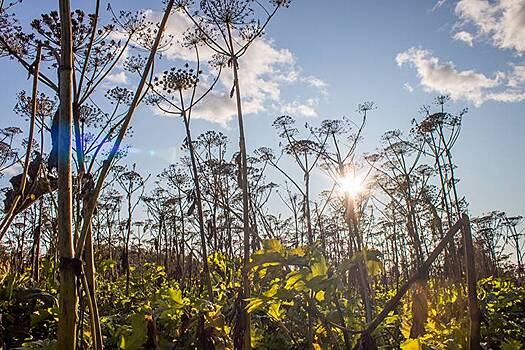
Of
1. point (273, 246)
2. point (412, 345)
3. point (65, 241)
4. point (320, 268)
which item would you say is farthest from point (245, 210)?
point (65, 241)

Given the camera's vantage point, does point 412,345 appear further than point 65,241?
Yes

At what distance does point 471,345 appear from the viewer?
1.00 metres

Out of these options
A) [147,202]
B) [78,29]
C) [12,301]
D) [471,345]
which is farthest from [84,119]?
[147,202]

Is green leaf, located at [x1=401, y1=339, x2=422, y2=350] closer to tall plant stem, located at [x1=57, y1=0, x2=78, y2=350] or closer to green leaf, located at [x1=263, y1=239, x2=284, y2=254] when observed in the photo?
green leaf, located at [x1=263, y1=239, x2=284, y2=254]

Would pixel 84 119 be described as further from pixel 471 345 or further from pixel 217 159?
pixel 471 345

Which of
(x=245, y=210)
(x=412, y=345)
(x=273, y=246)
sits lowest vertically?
(x=412, y=345)

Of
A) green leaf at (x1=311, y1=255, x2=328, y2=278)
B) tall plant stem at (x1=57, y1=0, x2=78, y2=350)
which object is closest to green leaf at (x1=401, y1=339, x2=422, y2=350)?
green leaf at (x1=311, y1=255, x2=328, y2=278)

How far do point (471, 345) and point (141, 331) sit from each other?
2213 mm

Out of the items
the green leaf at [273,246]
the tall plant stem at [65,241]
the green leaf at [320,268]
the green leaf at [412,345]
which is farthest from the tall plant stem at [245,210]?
the tall plant stem at [65,241]

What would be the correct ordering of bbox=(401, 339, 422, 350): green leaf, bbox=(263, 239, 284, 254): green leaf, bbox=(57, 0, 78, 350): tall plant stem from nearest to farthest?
bbox=(57, 0, 78, 350): tall plant stem < bbox=(401, 339, 422, 350): green leaf < bbox=(263, 239, 284, 254): green leaf

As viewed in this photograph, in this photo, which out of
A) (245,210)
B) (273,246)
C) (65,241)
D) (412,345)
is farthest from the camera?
(245,210)

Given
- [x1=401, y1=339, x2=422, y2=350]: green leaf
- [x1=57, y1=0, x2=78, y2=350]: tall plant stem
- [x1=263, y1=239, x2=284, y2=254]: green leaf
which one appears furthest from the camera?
[x1=263, y1=239, x2=284, y2=254]: green leaf

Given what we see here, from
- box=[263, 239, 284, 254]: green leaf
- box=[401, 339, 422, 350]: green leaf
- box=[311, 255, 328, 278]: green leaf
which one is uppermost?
box=[263, 239, 284, 254]: green leaf

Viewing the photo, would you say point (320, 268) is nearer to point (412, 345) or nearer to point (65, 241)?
point (412, 345)
